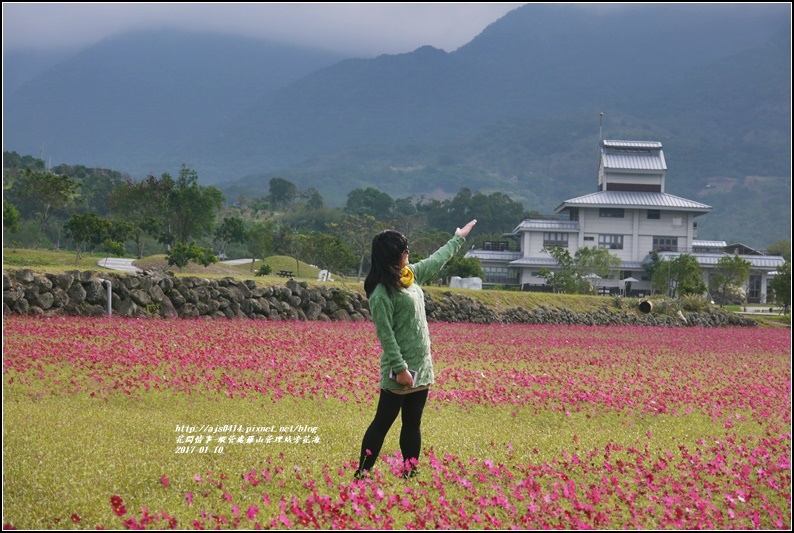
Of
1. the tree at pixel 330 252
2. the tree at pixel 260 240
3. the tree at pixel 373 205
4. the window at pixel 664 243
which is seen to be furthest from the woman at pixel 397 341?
the tree at pixel 373 205

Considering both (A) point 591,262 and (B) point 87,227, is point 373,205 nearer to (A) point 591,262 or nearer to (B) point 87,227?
(A) point 591,262

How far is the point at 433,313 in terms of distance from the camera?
30.0 metres

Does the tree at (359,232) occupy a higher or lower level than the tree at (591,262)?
higher

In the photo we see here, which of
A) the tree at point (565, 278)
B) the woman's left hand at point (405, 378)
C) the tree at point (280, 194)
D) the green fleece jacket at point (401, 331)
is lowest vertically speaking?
the tree at point (565, 278)

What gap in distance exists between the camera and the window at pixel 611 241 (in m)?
77.2

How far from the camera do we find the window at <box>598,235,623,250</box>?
7725 centimetres

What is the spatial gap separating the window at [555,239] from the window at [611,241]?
327 centimetres

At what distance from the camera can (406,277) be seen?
6973 mm

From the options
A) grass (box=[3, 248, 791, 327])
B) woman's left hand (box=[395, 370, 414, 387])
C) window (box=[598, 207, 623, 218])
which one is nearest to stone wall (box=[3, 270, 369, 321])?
grass (box=[3, 248, 791, 327])

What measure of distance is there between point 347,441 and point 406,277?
2487mm

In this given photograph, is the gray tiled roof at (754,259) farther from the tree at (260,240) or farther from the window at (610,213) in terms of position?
the tree at (260,240)

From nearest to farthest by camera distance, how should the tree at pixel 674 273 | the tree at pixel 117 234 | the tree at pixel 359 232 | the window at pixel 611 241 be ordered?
the tree at pixel 117 234, the tree at pixel 674 273, the tree at pixel 359 232, the window at pixel 611 241

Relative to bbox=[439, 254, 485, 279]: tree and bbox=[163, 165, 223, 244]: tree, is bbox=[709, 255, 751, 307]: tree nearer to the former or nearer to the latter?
bbox=[439, 254, 485, 279]: tree

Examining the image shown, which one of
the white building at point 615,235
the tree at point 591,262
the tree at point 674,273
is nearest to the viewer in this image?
the tree at point 674,273
